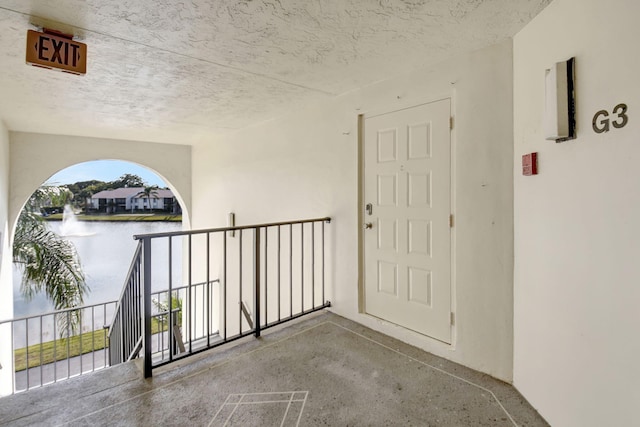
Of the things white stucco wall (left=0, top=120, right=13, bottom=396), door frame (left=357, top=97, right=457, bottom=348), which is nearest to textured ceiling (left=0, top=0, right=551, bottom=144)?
door frame (left=357, top=97, right=457, bottom=348)

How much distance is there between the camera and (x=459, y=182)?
221 cm

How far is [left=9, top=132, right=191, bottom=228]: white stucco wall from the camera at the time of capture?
4297mm

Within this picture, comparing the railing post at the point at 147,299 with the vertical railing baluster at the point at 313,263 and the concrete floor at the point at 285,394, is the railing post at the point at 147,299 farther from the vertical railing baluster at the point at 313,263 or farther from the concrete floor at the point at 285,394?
the vertical railing baluster at the point at 313,263

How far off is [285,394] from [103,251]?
6493 mm

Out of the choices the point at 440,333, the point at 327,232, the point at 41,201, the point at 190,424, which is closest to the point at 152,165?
the point at 41,201

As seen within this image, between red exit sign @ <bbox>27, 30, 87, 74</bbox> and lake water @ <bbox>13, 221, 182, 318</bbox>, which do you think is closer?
red exit sign @ <bbox>27, 30, 87, 74</bbox>

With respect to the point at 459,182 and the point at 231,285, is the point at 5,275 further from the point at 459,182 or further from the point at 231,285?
the point at 459,182

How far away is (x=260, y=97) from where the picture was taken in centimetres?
315

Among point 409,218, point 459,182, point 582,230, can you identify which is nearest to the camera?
point 582,230

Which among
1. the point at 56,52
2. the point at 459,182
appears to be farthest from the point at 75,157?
the point at 459,182

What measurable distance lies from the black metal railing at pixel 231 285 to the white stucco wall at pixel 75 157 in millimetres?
1357

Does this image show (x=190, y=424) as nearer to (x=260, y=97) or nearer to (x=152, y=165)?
(x=260, y=97)

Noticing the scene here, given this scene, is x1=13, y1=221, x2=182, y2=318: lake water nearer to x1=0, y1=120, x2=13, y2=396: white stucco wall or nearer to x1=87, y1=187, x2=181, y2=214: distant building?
x1=87, y1=187, x2=181, y2=214: distant building

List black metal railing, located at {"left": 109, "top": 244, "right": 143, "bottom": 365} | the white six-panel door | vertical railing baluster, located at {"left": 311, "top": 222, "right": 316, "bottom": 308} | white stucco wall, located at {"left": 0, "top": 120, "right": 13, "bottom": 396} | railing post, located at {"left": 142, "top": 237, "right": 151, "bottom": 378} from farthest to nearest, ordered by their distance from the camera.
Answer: white stucco wall, located at {"left": 0, "top": 120, "right": 13, "bottom": 396} → vertical railing baluster, located at {"left": 311, "top": 222, "right": 316, "bottom": 308} → black metal railing, located at {"left": 109, "top": 244, "right": 143, "bottom": 365} → the white six-panel door → railing post, located at {"left": 142, "top": 237, "right": 151, "bottom": 378}
